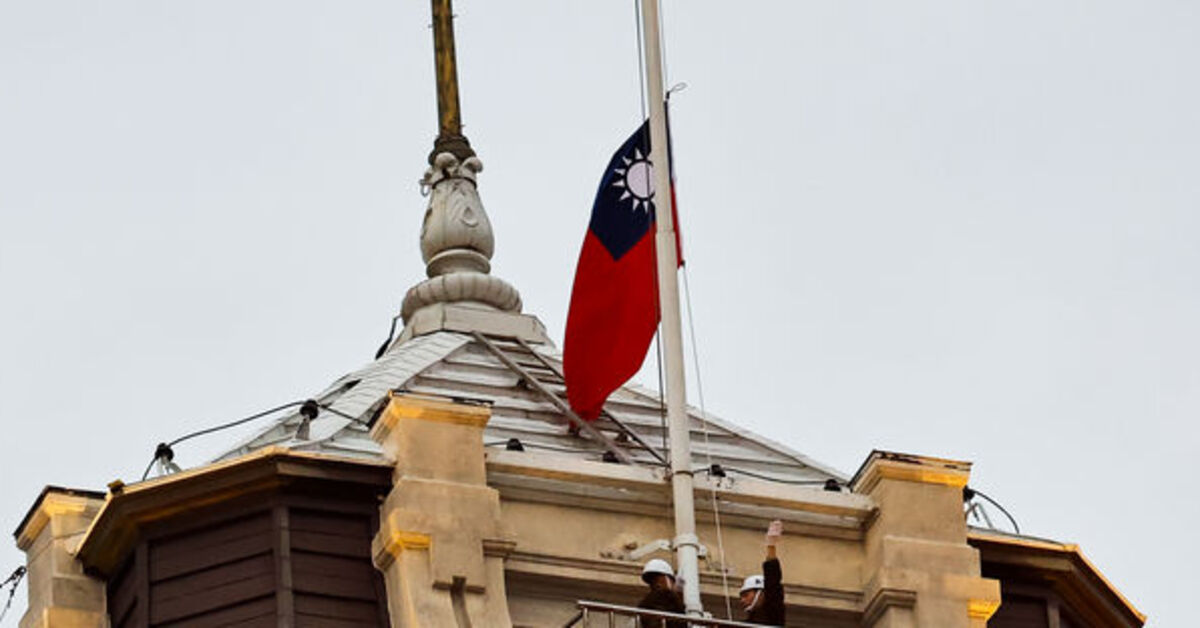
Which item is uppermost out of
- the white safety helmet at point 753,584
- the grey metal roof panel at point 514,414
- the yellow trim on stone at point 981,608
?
the grey metal roof panel at point 514,414

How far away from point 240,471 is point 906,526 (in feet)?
24.0

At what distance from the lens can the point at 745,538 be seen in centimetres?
4434

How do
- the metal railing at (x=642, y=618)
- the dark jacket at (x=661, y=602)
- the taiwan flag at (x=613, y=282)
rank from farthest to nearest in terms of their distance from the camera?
the taiwan flag at (x=613, y=282)
the dark jacket at (x=661, y=602)
the metal railing at (x=642, y=618)

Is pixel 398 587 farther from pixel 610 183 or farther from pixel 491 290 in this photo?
pixel 491 290

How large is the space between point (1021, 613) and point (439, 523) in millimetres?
6975

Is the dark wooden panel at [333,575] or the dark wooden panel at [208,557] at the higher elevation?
the dark wooden panel at [208,557]

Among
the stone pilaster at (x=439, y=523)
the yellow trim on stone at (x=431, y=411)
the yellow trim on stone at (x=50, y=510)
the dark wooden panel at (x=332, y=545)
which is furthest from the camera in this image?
the yellow trim on stone at (x=50, y=510)

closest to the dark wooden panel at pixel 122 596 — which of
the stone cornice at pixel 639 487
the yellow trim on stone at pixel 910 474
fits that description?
the stone cornice at pixel 639 487

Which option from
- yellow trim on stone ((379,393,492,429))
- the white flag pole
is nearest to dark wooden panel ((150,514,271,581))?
yellow trim on stone ((379,393,492,429))

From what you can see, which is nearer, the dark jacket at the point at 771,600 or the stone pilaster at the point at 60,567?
the dark jacket at the point at 771,600

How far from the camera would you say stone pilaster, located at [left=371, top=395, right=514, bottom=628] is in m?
42.2

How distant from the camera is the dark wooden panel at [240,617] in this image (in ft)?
139

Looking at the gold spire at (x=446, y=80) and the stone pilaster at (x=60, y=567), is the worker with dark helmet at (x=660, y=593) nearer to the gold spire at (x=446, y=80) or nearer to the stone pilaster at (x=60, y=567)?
the stone pilaster at (x=60, y=567)

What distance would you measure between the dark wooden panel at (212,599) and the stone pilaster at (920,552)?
21.9ft
